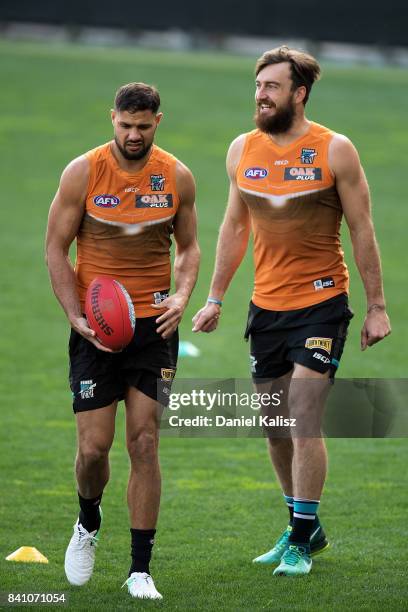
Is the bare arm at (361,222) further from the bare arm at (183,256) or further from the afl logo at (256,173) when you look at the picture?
the bare arm at (183,256)

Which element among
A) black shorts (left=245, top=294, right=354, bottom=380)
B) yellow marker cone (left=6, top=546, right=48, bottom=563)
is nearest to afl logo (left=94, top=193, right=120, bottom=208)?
black shorts (left=245, top=294, right=354, bottom=380)

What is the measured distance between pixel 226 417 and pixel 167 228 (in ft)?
3.52

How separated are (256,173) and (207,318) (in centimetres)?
83

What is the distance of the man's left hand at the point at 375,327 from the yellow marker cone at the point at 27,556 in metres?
2.06

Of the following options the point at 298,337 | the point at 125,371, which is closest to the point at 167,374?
the point at 125,371

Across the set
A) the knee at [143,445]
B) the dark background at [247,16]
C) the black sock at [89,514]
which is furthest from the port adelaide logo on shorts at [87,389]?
the dark background at [247,16]

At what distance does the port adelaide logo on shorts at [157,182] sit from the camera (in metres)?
6.41

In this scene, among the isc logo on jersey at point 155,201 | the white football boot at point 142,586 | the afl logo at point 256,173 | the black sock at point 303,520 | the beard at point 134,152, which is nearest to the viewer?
the white football boot at point 142,586

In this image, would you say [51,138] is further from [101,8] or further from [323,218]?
[323,218]

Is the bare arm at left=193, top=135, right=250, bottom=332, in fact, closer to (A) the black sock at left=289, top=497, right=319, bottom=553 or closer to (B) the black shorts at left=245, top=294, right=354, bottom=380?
(B) the black shorts at left=245, top=294, right=354, bottom=380

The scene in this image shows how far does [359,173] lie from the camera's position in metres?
6.59

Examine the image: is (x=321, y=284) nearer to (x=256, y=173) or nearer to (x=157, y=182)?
(x=256, y=173)

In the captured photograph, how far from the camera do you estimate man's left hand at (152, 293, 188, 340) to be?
6305 millimetres

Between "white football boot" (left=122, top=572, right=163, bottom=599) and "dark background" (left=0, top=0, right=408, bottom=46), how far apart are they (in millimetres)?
34123
